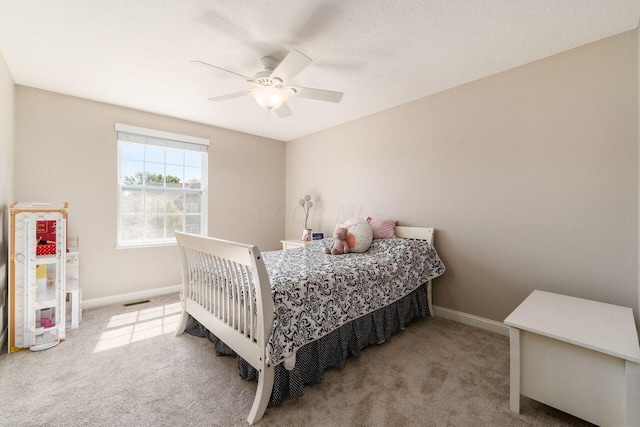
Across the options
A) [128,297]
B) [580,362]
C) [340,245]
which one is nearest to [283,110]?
[340,245]

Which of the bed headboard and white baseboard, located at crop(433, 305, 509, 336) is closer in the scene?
white baseboard, located at crop(433, 305, 509, 336)

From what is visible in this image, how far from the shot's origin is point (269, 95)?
2107 mm

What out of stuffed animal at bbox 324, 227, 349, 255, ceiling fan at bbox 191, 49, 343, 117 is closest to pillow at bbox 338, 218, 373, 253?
stuffed animal at bbox 324, 227, 349, 255

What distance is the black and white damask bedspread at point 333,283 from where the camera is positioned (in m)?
1.55

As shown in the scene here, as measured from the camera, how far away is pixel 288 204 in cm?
482

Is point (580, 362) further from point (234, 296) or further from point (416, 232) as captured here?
point (234, 296)

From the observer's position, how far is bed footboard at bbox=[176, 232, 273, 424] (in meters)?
1.45

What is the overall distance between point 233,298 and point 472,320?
227 centimetres

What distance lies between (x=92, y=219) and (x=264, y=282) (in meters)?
2.84

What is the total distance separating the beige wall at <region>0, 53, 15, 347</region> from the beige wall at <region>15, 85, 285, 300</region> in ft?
0.69

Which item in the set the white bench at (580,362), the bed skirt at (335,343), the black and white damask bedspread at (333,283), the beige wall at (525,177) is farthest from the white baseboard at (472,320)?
the white bench at (580,362)

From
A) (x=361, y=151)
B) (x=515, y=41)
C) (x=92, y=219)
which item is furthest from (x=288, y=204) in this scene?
(x=515, y=41)

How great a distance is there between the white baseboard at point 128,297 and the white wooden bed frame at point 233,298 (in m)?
1.34

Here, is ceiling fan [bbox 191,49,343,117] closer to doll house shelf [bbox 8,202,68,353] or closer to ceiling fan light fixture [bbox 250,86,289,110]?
ceiling fan light fixture [bbox 250,86,289,110]
